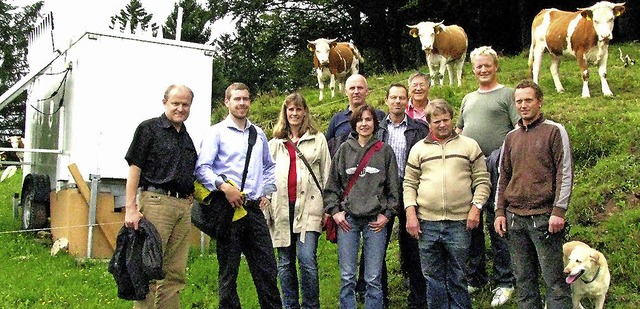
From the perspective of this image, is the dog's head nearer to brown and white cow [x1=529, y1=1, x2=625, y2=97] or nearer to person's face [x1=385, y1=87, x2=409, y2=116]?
person's face [x1=385, y1=87, x2=409, y2=116]

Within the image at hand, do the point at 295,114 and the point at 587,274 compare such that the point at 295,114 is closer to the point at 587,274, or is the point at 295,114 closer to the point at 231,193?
the point at 231,193

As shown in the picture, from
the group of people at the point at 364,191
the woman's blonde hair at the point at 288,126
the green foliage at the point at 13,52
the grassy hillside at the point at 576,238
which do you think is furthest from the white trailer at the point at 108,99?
the green foliage at the point at 13,52

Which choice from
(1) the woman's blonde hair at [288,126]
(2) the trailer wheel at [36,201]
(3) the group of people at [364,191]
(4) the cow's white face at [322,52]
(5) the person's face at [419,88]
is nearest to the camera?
Result: (3) the group of people at [364,191]

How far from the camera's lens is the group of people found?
4.79 m

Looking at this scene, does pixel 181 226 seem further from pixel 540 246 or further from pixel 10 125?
pixel 10 125

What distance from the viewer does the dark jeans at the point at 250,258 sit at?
5180mm

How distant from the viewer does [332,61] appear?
50.3 feet

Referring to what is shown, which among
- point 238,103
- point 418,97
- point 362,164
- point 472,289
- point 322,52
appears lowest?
point 472,289

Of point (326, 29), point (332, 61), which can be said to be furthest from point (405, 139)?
point (326, 29)

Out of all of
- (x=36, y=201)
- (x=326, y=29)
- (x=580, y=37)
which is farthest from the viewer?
(x=326, y=29)

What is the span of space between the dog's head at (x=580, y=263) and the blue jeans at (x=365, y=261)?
1334 mm

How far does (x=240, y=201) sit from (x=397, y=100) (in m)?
1.52

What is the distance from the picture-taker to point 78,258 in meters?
8.43

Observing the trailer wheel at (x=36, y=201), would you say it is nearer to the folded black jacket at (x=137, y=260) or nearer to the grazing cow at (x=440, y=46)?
the folded black jacket at (x=137, y=260)
